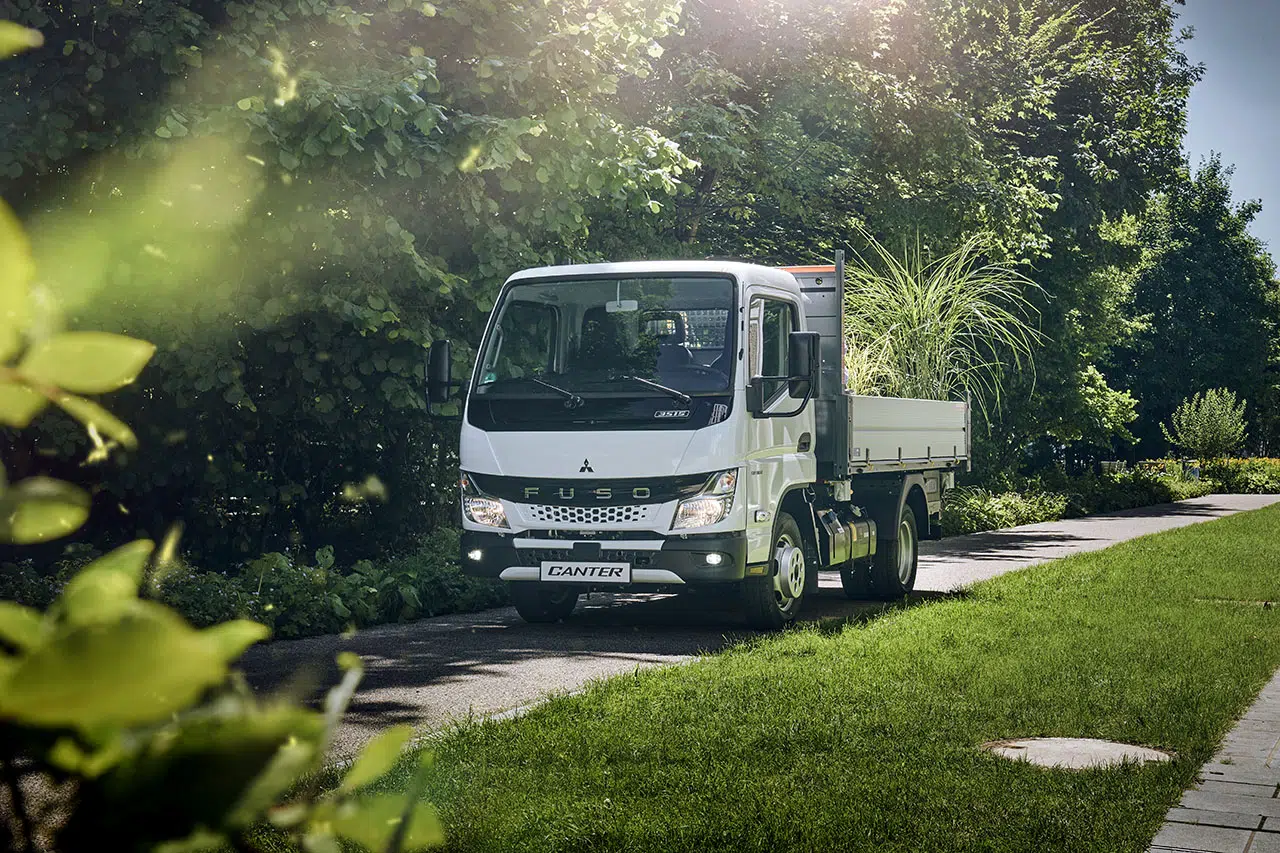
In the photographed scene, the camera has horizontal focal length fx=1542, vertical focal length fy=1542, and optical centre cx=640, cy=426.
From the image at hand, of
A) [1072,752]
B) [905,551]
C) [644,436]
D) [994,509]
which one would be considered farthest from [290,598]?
[994,509]

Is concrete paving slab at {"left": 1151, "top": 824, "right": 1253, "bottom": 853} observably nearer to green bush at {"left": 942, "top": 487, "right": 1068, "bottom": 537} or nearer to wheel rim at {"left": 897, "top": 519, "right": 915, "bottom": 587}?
wheel rim at {"left": 897, "top": 519, "right": 915, "bottom": 587}

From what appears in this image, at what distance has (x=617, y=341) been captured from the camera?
1125 centimetres

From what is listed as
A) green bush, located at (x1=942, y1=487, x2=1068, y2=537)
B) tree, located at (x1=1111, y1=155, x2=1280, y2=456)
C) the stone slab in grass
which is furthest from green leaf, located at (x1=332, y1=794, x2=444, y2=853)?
tree, located at (x1=1111, y1=155, x2=1280, y2=456)

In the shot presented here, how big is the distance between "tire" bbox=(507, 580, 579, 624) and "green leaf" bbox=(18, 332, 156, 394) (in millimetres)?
11209

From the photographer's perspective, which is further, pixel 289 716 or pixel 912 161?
pixel 912 161

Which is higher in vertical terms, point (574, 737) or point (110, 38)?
point (110, 38)

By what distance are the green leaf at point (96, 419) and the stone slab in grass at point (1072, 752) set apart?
6.07m

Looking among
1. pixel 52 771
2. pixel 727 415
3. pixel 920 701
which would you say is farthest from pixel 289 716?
pixel 727 415

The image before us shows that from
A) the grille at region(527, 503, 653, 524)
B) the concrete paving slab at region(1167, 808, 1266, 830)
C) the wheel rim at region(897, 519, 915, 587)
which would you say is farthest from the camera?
the wheel rim at region(897, 519, 915, 587)

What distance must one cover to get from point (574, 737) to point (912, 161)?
16912mm

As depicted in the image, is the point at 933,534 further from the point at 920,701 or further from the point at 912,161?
the point at 912,161

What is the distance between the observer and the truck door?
11.1 meters

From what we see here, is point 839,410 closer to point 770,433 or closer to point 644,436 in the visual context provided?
point 770,433

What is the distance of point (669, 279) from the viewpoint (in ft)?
37.3
